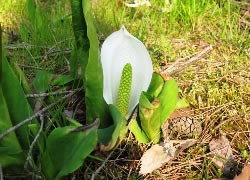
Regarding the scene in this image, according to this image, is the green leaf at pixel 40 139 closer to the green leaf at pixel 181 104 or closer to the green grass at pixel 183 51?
the green grass at pixel 183 51

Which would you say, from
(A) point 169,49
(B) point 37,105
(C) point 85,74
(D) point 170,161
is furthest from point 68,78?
(A) point 169,49

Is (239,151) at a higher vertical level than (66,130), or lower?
lower

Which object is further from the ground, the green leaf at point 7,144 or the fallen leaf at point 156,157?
the green leaf at point 7,144

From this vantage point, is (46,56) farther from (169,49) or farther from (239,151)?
(239,151)

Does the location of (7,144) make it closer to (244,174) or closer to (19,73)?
(19,73)

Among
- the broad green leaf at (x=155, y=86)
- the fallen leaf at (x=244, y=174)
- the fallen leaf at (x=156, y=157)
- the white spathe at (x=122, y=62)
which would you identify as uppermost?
the white spathe at (x=122, y=62)

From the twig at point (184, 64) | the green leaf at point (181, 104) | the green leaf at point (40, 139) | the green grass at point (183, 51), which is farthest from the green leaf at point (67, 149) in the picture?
the twig at point (184, 64)

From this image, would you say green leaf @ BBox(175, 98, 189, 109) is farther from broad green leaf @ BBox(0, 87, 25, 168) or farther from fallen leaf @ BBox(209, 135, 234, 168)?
broad green leaf @ BBox(0, 87, 25, 168)
